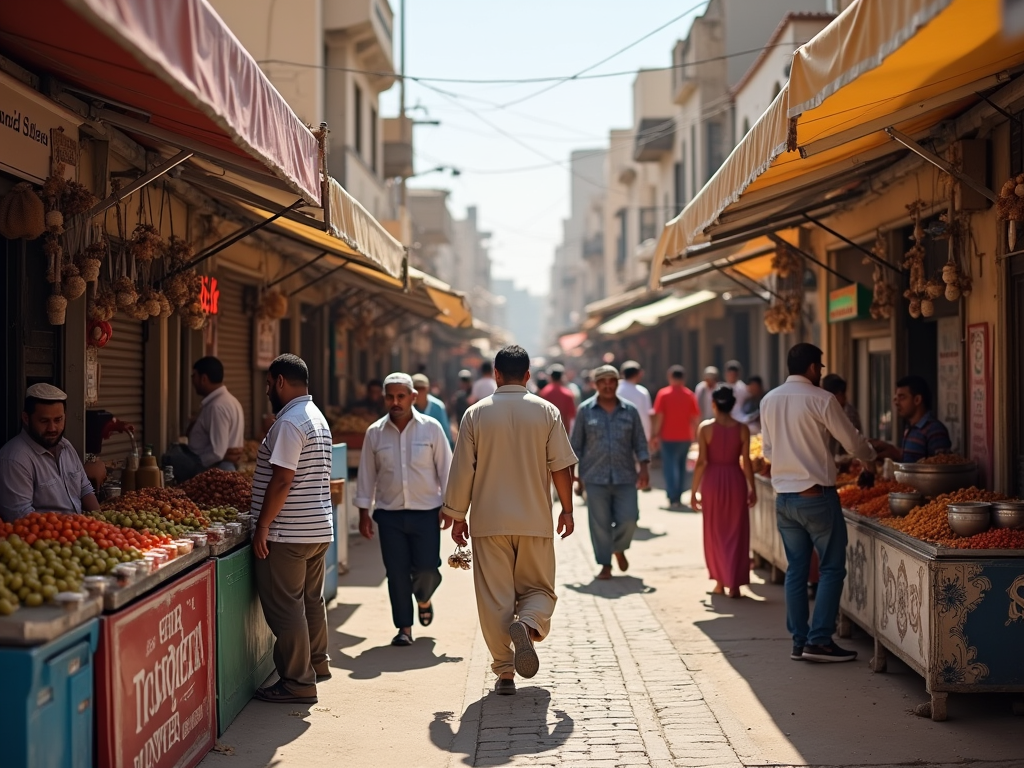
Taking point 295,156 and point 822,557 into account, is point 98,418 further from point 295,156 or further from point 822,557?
point 822,557

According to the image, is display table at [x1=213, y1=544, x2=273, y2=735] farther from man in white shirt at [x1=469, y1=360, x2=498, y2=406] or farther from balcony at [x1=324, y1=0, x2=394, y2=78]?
balcony at [x1=324, y1=0, x2=394, y2=78]

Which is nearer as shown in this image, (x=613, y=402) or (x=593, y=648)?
(x=593, y=648)

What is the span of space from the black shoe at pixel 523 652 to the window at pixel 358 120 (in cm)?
2072

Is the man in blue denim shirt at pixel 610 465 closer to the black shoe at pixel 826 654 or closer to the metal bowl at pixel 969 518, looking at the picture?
the black shoe at pixel 826 654

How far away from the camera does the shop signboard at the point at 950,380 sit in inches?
373

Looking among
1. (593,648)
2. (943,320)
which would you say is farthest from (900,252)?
(593,648)

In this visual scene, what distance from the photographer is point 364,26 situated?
78.5 ft

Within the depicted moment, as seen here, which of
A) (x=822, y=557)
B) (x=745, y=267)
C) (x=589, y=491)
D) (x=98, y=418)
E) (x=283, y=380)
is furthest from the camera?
(x=745, y=267)

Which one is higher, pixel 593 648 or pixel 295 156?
pixel 295 156

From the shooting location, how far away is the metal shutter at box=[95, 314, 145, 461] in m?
9.38

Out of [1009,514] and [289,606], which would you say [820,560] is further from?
[289,606]

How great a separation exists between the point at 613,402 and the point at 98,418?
4.84 meters

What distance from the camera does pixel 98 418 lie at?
8.23 meters

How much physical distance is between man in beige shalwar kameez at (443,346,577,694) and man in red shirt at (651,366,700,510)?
1021cm
